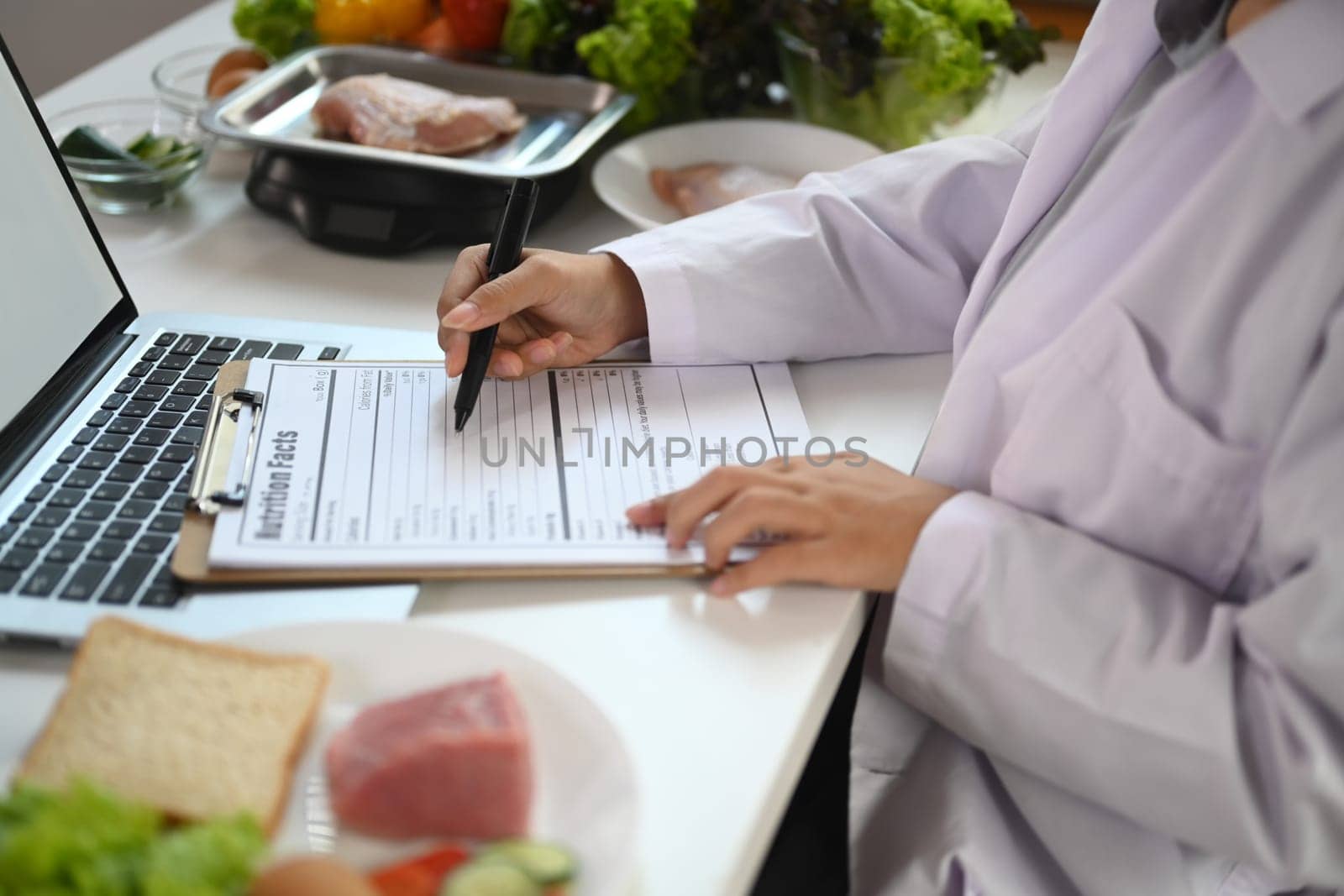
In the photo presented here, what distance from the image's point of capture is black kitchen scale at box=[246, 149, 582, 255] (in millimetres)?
1020

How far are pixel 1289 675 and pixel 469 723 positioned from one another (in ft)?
1.29

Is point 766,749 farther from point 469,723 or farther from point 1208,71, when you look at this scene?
point 1208,71

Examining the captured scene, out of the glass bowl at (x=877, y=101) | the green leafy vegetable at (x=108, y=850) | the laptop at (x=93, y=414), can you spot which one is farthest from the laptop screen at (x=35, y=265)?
the glass bowl at (x=877, y=101)

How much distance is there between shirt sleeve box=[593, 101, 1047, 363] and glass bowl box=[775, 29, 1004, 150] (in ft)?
0.98

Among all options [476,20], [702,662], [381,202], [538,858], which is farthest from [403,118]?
[538,858]

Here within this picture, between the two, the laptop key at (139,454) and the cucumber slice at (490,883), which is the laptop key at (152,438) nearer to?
the laptop key at (139,454)

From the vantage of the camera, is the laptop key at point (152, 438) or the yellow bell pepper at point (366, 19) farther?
the yellow bell pepper at point (366, 19)

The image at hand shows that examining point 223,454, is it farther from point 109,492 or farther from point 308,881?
point 308,881

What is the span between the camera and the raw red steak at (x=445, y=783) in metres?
0.47

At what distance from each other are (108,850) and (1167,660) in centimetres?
48

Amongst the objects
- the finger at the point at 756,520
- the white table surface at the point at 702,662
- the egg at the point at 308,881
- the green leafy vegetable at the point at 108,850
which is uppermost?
the green leafy vegetable at the point at 108,850

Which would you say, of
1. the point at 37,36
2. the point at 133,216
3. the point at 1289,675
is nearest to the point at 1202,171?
the point at 1289,675

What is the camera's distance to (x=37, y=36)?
2.40 meters

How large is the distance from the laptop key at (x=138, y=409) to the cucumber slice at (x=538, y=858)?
1.36 feet
